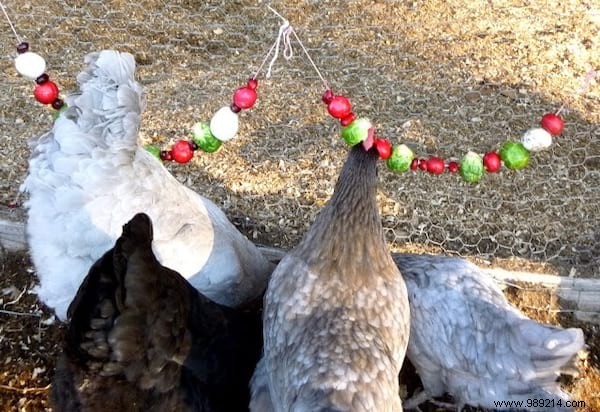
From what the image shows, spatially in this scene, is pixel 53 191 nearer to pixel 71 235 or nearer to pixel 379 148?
pixel 71 235

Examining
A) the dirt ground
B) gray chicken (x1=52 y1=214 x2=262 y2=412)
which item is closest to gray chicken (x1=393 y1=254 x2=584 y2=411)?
the dirt ground

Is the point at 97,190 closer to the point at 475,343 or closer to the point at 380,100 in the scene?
the point at 475,343

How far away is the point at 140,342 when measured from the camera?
1779 mm

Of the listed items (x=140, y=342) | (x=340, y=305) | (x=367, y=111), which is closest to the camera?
(x=140, y=342)

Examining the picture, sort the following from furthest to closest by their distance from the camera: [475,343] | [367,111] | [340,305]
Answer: [367,111] → [475,343] → [340,305]

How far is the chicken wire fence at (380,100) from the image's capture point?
9.39 feet

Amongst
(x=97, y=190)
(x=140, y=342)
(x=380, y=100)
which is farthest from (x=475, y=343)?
(x=380, y=100)

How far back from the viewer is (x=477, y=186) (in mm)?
2965

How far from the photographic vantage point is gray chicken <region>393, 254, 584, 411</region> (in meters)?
2.00

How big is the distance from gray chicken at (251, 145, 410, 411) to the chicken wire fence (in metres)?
0.77

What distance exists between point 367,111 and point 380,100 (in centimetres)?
12

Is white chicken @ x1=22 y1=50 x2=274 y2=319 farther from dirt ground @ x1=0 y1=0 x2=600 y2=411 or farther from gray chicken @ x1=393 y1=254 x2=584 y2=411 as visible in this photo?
gray chicken @ x1=393 y1=254 x2=584 y2=411

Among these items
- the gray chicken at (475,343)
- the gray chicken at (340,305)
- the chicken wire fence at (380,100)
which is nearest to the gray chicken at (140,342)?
the gray chicken at (340,305)

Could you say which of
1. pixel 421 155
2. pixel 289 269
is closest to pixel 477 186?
pixel 421 155
